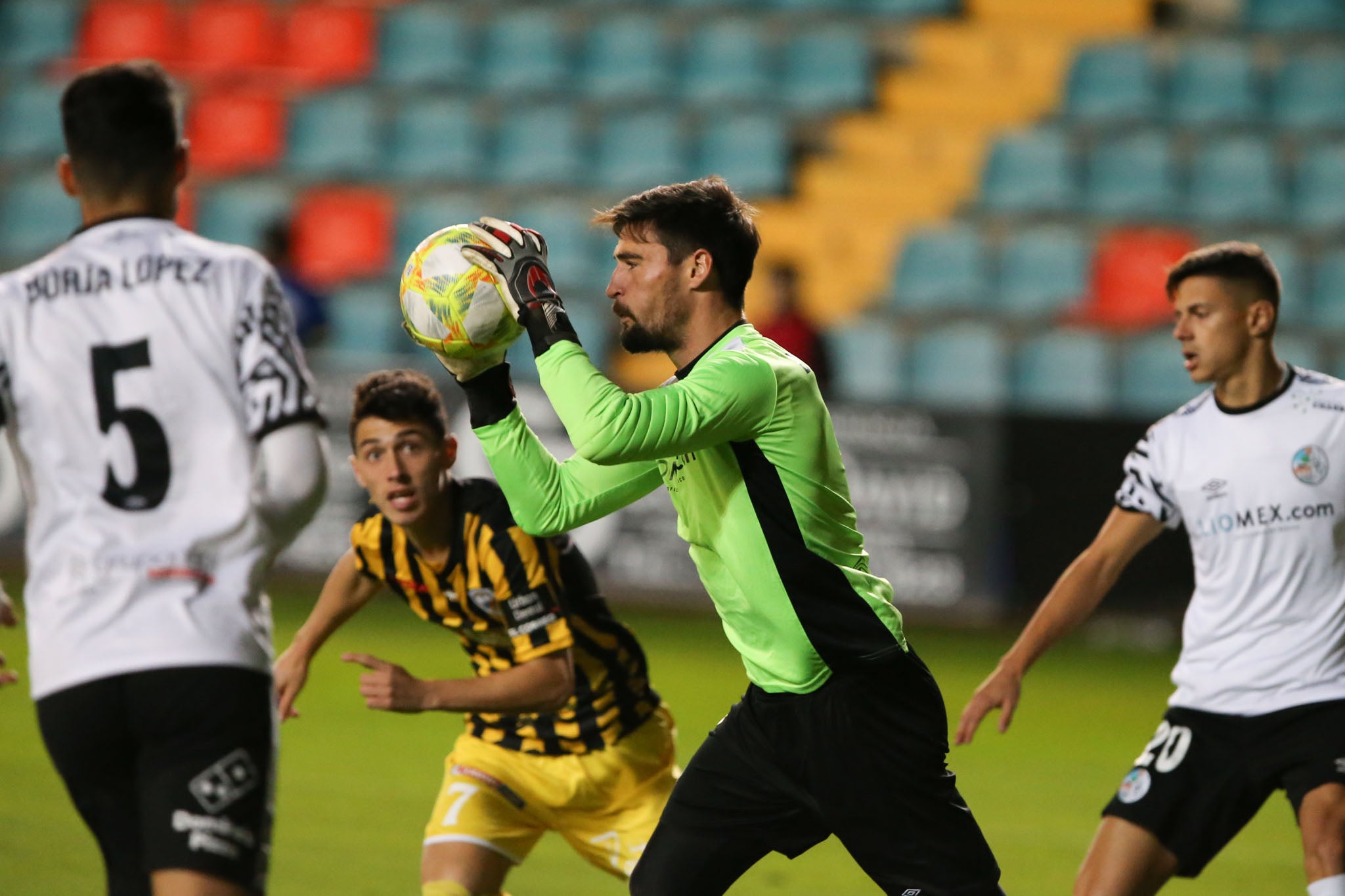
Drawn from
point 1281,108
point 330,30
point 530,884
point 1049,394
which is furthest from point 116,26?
point 530,884

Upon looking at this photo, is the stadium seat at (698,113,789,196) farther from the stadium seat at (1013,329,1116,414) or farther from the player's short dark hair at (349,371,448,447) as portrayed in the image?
the player's short dark hair at (349,371,448,447)

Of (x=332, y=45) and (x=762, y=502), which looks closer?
(x=762, y=502)

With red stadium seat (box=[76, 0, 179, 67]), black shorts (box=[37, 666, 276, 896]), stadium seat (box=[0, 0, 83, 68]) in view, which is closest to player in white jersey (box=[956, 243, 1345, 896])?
black shorts (box=[37, 666, 276, 896])

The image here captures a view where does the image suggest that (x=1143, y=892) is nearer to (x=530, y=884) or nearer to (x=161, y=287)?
(x=530, y=884)

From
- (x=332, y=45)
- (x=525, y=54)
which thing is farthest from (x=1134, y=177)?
(x=332, y=45)

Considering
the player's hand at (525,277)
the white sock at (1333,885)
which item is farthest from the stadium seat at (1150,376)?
the player's hand at (525,277)

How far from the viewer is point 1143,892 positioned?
4.12 metres

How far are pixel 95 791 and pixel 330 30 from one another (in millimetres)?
14291

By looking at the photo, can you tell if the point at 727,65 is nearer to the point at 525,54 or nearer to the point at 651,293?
the point at 525,54

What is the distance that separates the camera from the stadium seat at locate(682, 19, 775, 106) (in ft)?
51.2

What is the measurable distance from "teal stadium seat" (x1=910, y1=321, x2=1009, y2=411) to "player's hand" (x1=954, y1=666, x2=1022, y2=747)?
9.08 metres

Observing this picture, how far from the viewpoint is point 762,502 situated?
146 inches

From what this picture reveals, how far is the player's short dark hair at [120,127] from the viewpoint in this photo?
10.1 ft

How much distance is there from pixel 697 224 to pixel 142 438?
138 cm
